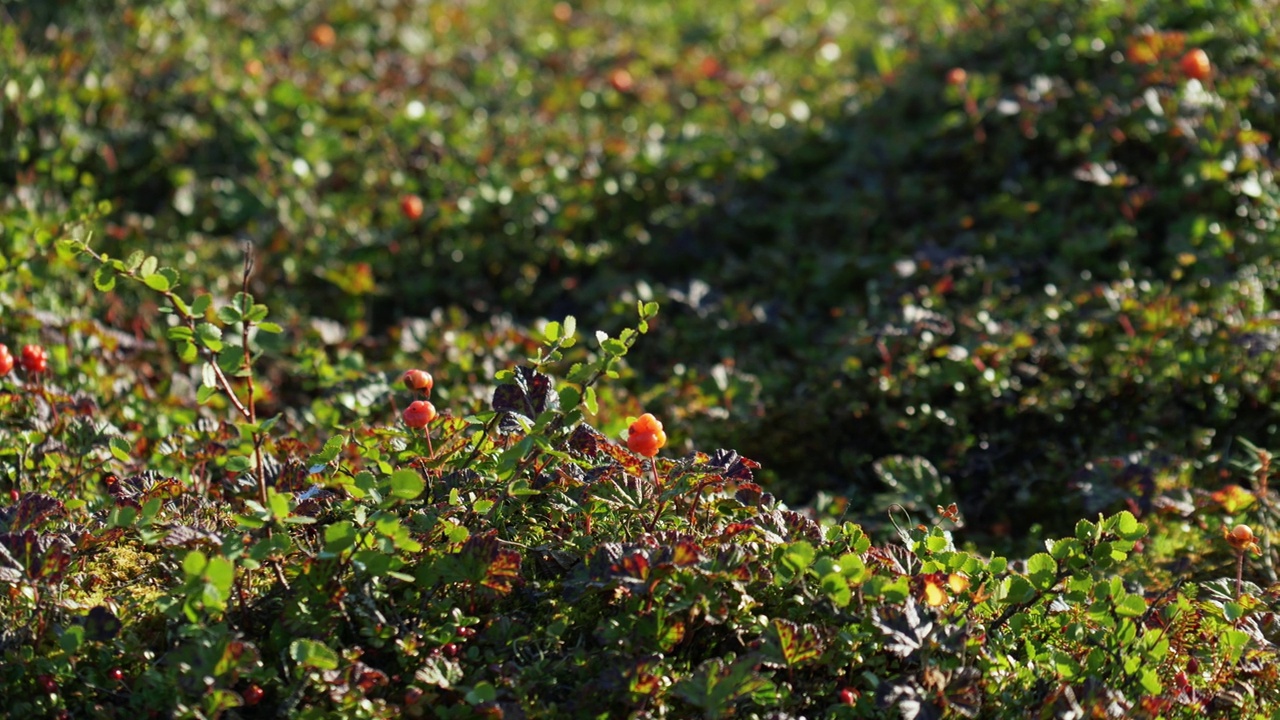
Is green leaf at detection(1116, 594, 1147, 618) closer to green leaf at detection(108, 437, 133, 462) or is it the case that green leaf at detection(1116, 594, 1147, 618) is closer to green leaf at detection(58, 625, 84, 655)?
green leaf at detection(58, 625, 84, 655)

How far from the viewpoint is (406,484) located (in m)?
2.12

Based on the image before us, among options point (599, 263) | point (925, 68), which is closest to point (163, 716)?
point (599, 263)

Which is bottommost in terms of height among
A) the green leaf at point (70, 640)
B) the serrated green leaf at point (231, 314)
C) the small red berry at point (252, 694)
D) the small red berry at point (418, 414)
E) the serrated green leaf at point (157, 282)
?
the small red berry at point (252, 694)

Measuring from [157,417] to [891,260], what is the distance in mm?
2462

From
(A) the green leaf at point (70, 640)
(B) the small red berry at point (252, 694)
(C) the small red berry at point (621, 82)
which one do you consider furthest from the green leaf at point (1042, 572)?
(C) the small red berry at point (621, 82)

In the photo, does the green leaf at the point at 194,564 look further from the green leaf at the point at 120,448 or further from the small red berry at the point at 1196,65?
the small red berry at the point at 1196,65

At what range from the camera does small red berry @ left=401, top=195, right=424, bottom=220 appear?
448cm

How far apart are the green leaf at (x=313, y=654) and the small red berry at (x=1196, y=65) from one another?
369 cm

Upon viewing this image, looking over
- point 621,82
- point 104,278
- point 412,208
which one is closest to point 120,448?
point 104,278

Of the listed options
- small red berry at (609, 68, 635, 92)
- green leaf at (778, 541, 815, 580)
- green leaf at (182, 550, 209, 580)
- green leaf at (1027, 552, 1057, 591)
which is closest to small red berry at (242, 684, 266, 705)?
green leaf at (182, 550, 209, 580)

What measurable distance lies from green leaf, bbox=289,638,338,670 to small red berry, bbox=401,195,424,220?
9.05 feet

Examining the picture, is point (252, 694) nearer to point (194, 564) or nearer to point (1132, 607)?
point (194, 564)

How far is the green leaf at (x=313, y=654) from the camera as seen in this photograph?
75.1 inches

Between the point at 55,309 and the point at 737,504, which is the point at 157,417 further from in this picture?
the point at 737,504
